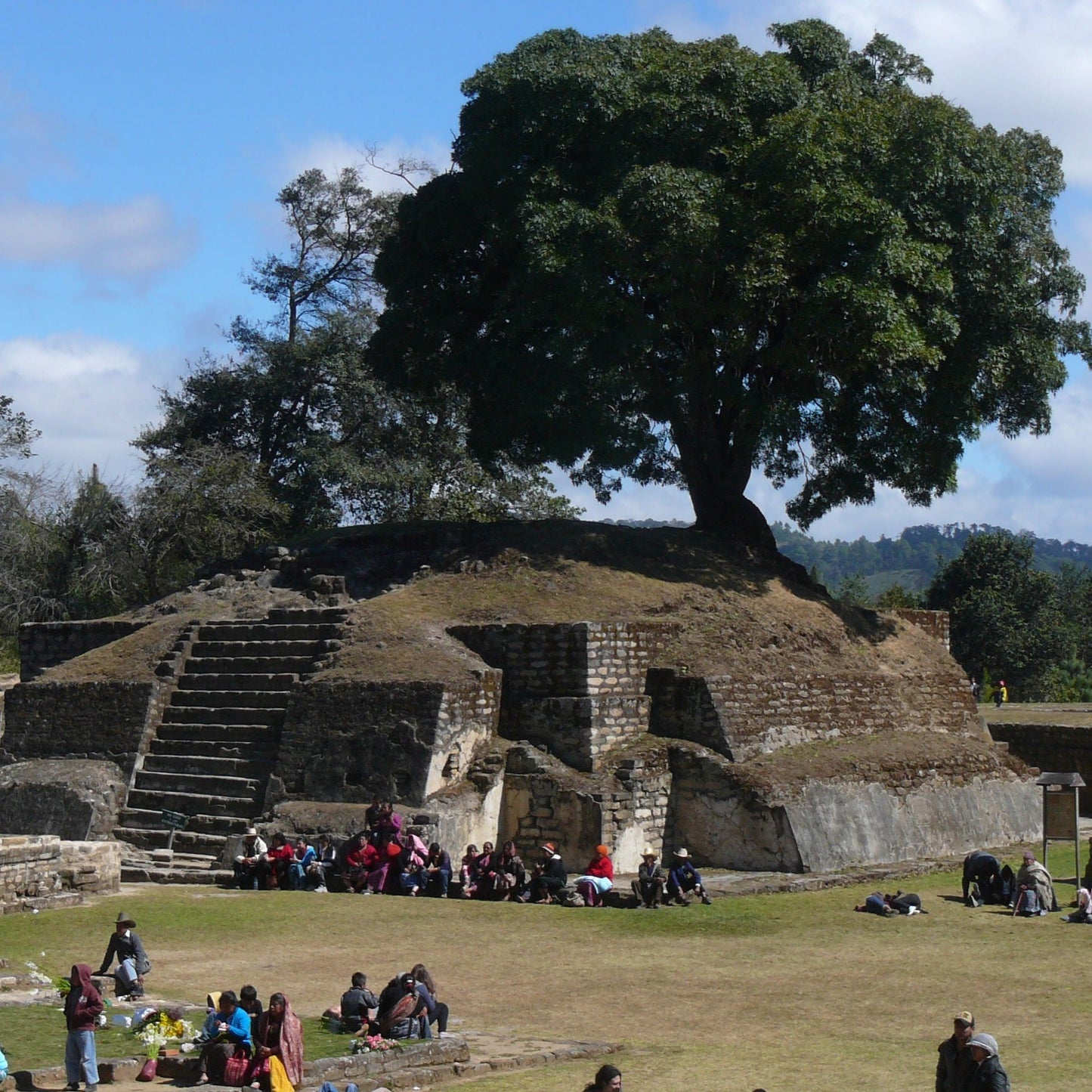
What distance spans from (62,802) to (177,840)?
5.19ft

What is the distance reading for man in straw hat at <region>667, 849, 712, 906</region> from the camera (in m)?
15.7

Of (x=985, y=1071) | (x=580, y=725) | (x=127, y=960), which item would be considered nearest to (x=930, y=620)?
(x=580, y=725)

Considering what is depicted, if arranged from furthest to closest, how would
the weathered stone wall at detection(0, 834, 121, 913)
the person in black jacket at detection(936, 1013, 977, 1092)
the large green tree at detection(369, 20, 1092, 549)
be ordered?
1. the large green tree at detection(369, 20, 1092, 549)
2. the weathered stone wall at detection(0, 834, 121, 913)
3. the person in black jacket at detection(936, 1013, 977, 1092)

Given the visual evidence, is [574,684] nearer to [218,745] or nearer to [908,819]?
[218,745]

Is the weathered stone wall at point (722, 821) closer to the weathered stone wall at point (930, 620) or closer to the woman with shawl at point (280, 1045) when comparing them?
the weathered stone wall at point (930, 620)

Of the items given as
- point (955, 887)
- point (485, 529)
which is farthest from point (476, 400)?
point (955, 887)

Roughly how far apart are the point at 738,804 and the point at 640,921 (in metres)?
3.76

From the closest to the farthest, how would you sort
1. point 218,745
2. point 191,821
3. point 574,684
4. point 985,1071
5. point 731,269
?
point 985,1071 → point 191,821 → point 574,684 → point 218,745 → point 731,269

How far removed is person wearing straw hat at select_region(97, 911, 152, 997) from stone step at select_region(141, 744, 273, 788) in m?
7.22

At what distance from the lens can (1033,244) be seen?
981 inches

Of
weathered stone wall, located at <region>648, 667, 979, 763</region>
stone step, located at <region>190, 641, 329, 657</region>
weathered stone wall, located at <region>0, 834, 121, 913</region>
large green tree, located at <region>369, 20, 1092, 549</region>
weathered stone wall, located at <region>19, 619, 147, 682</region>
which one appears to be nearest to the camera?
weathered stone wall, located at <region>0, 834, 121, 913</region>

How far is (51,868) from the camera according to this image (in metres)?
15.2

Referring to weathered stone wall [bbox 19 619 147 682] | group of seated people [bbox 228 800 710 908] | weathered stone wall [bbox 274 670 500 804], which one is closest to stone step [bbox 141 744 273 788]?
weathered stone wall [bbox 274 670 500 804]

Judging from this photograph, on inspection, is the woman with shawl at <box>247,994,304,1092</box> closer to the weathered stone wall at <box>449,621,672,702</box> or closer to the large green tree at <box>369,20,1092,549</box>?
the weathered stone wall at <box>449,621,672,702</box>
